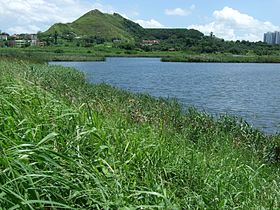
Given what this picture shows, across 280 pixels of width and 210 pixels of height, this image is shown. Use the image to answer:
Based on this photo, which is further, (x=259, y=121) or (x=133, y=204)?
(x=259, y=121)

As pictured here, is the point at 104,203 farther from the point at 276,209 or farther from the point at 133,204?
the point at 276,209

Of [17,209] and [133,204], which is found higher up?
[17,209]

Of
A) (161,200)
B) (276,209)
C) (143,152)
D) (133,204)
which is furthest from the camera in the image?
(143,152)

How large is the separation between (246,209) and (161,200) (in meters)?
1.29

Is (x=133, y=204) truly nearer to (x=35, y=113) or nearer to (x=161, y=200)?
(x=161, y=200)

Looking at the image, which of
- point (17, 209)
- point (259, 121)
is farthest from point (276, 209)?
point (259, 121)

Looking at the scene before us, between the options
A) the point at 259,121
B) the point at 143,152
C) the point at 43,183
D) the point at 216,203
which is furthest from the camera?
the point at 259,121

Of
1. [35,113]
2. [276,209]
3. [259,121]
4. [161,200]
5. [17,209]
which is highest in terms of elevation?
[35,113]

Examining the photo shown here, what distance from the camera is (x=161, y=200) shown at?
3.73 m

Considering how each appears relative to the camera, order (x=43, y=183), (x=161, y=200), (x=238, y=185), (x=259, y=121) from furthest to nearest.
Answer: (x=259, y=121)
(x=238, y=185)
(x=161, y=200)
(x=43, y=183)

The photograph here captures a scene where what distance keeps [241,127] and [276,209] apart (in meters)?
8.22

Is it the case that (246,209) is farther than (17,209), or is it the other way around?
(246,209)

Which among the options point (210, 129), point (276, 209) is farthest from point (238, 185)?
point (210, 129)

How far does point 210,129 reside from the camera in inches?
485
